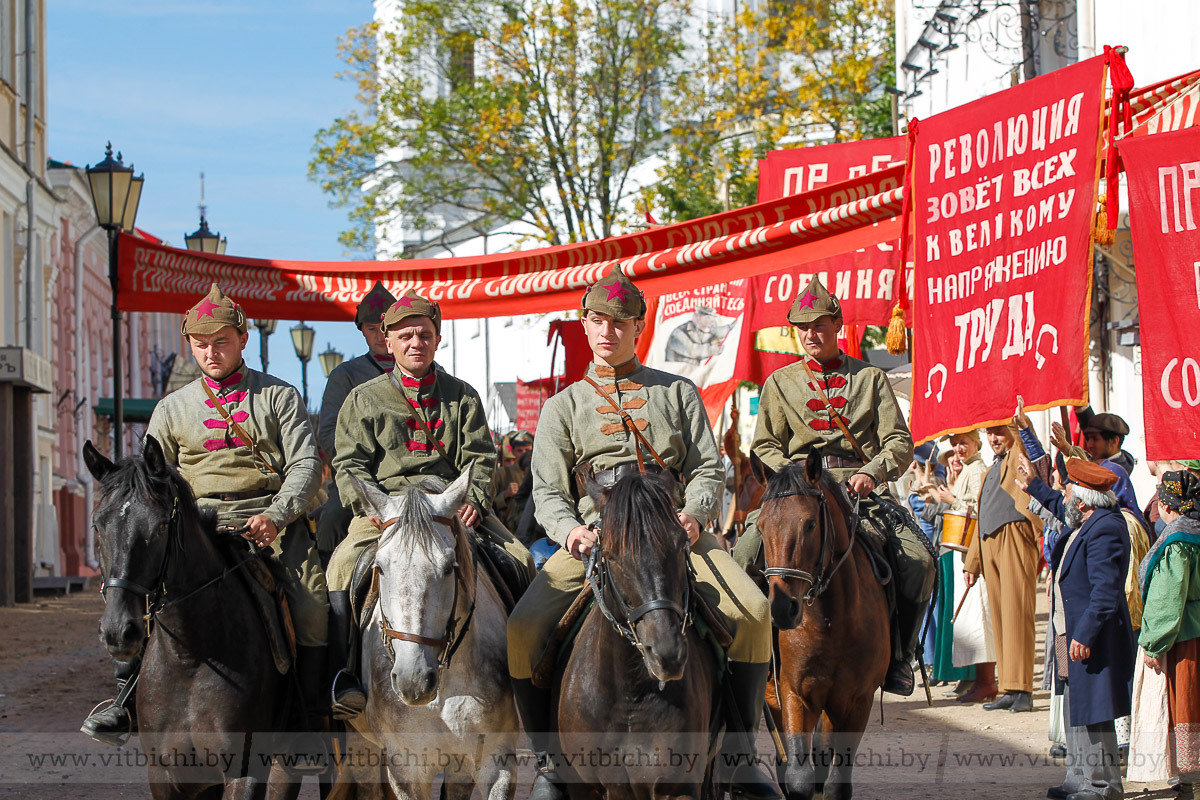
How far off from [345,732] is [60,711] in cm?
656

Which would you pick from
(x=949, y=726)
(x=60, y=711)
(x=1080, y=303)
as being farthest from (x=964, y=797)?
(x=60, y=711)

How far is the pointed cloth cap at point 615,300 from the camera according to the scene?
6.72 meters

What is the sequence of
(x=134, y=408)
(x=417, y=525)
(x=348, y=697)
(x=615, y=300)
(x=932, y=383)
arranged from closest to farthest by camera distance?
(x=417, y=525) < (x=348, y=697) < (x=615, y=300) < (x=932, y=383) < (x=134, y=408)

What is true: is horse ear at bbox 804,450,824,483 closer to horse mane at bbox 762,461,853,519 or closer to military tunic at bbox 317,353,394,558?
horse mane at bbox 762,461,853,519

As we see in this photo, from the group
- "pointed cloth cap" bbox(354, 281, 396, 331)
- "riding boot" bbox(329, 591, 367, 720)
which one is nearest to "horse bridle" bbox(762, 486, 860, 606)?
"riding boot" bbox(329, 591, 367, 720)

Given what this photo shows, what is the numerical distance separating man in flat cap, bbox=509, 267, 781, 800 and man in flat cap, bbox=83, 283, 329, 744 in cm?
127

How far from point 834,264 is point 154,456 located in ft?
32.5

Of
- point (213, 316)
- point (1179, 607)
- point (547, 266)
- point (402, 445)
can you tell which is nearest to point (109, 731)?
point (402, 445)

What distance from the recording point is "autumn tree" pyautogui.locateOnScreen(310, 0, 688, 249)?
1363 inches

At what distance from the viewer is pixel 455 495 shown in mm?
6203

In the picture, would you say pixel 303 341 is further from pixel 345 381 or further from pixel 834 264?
pixel 345 381

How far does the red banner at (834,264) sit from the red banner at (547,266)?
4.33 metres

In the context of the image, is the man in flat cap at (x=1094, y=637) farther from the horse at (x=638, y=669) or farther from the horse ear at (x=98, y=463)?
the horse ear at (x=98, y=463)

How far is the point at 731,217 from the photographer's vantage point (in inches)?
348
